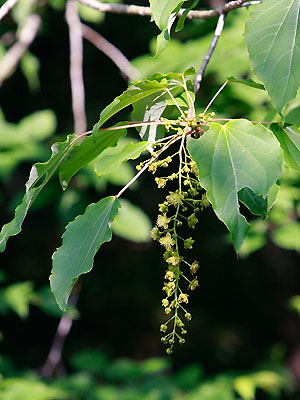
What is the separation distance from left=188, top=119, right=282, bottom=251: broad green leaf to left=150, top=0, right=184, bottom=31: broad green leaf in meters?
0.23

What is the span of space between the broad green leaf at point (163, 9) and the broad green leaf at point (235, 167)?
8.9 inches

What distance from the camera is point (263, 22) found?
1107mm

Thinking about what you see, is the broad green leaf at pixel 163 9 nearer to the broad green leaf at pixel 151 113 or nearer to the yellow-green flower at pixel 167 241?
the broad green leaf at pixel 151 113

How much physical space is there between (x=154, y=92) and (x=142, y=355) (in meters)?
5.20

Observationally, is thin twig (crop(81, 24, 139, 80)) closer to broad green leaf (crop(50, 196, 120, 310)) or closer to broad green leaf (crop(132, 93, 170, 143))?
broad green leaf (crop(132, 93, 170, 143))

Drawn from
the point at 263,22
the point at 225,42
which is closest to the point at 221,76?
the point at 225,42

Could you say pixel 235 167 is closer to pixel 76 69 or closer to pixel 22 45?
pixel 76 69

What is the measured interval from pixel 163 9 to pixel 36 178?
1.31 ft

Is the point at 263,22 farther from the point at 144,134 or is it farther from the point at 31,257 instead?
the point at 31,257

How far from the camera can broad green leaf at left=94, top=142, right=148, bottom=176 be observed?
1.23 metres

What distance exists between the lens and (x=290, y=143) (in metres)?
1.20

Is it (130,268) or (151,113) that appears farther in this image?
(130,268)

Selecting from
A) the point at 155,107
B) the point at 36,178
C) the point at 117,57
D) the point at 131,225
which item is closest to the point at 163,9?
the point at 155,107

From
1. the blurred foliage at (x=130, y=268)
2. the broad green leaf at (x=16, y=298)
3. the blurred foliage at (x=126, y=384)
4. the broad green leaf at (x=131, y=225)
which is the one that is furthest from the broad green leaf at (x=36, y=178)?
the broad green leaf at (x=16, y=298)
